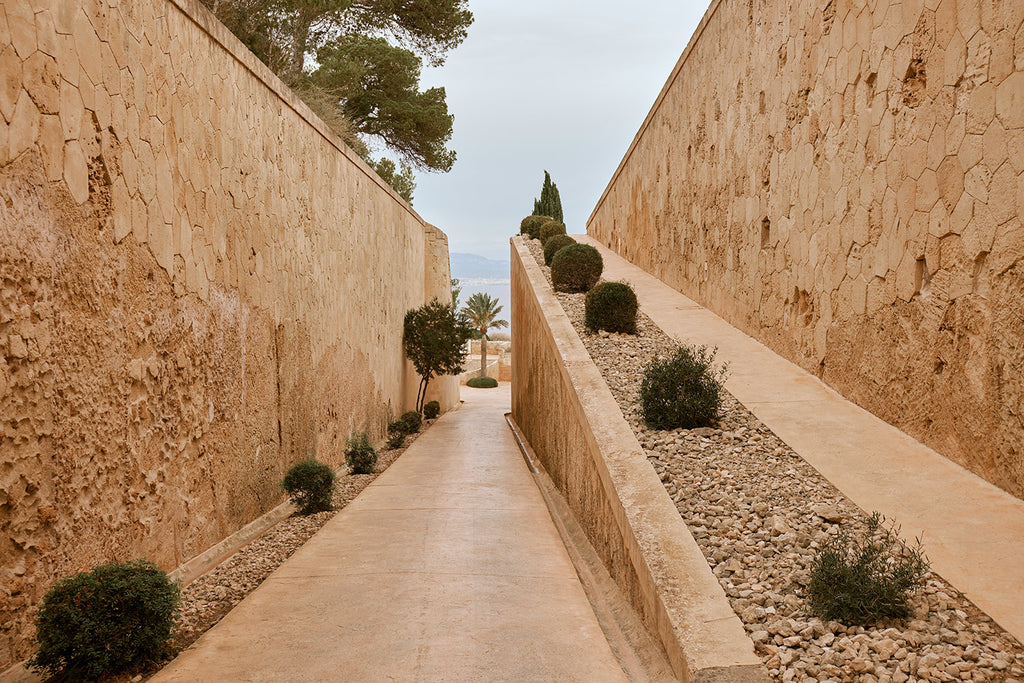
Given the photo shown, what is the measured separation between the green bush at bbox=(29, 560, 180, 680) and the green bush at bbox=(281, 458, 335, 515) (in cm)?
385

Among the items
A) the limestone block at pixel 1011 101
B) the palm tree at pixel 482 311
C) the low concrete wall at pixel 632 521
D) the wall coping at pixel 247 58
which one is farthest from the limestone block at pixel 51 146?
the palm tree at pixel 482 311

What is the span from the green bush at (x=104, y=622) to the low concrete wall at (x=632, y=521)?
2537 mm

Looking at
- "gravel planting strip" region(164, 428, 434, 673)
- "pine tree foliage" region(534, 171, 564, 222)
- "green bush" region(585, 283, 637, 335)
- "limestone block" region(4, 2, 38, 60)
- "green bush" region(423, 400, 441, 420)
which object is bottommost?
"green bush" region(423, 400, 441, 420)

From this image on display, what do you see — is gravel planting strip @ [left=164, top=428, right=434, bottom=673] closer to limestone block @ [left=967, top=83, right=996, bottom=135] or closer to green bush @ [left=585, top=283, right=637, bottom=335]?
green bush @ [left=585, top=283, right=637, bottom=335]

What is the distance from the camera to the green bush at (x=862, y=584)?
3314mm

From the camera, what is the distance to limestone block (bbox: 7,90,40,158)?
12.5 feet

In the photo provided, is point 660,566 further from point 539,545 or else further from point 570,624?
point 539,545

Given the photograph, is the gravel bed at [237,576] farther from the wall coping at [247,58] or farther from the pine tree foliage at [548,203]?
the pine tree foliage at [548,203]

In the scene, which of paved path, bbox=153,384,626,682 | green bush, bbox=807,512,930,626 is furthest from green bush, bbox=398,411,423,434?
green bush, bbox=807,512,930,626

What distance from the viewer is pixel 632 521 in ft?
14.7

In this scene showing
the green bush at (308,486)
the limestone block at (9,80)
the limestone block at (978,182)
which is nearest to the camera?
the limestone block at (9,80)

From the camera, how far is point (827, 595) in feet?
11.3

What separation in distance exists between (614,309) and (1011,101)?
530cm

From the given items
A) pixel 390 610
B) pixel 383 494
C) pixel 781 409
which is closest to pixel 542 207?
pixel 383 494
